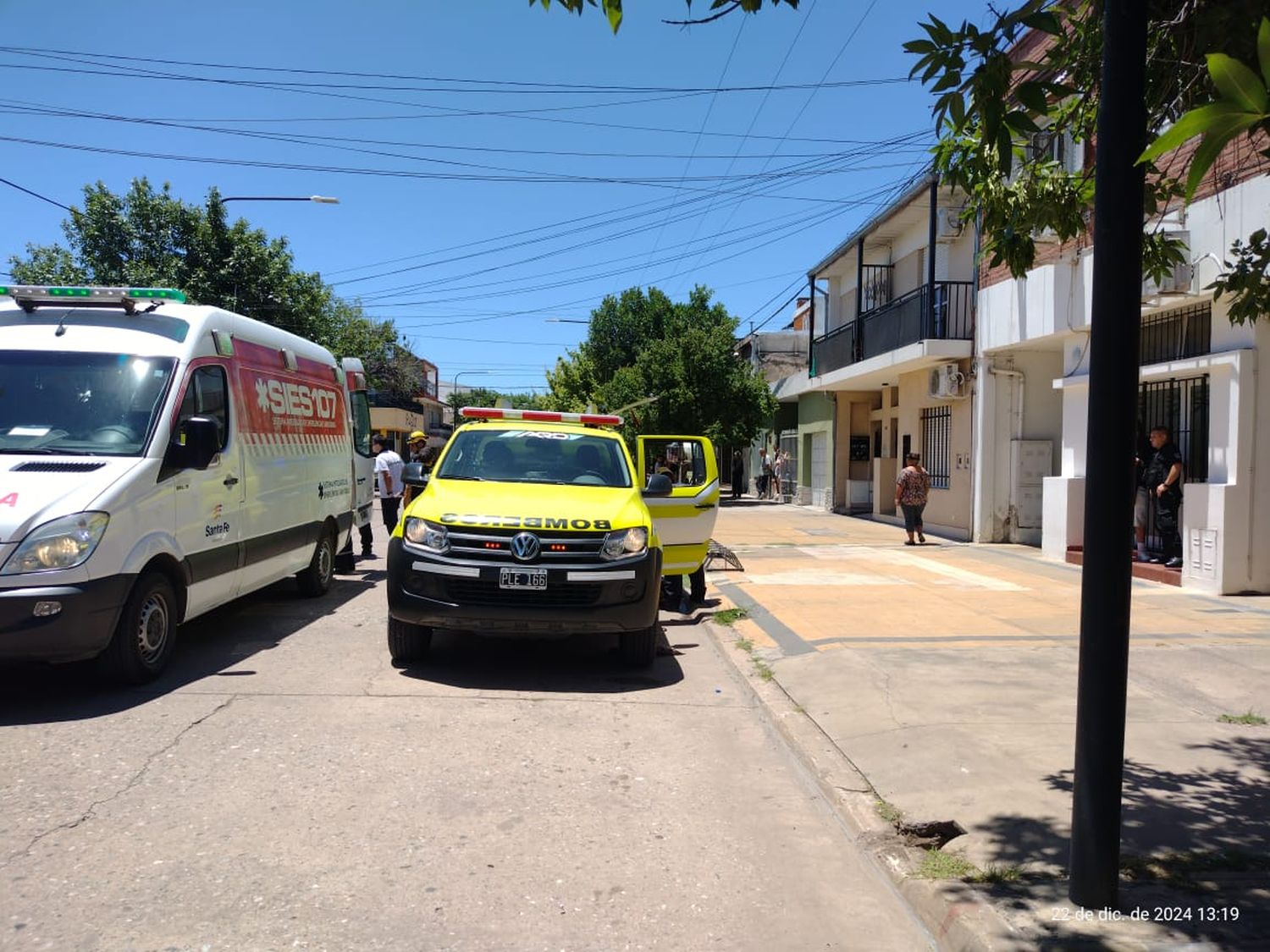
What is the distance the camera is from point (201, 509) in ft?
22.0

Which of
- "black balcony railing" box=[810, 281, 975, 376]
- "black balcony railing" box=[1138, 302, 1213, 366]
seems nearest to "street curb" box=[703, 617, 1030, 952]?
"black balcony railing" box=[1138, 302, 1213, 366]

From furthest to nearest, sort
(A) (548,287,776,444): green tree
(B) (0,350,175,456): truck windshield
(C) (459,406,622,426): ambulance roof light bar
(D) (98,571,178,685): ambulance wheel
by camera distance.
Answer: (A) (548,287,776,444): green tree → (C) (459,406,622,426): ambulance roof light bar → (B) (0,350,175,456): truck windshield → (D) (98,571,178,685): ambulance wheel

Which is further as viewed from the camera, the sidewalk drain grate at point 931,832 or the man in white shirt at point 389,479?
the man in white shirt at point 389,479

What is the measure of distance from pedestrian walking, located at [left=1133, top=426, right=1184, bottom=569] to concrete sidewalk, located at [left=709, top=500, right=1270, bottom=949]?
64 cm

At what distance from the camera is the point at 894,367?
747 inches

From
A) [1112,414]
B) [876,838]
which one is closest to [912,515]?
[876,838]

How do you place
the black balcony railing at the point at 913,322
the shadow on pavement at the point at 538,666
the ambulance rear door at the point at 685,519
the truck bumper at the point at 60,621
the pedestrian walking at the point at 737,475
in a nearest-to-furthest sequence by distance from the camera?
the truck bumper at the point at 60,621
the shadow on pavement at the point at 538,666
the ambulance rear door at the point at 685,519
the black balcony railing at the point at 913,322
the pedestrian walking at the point at 737,475

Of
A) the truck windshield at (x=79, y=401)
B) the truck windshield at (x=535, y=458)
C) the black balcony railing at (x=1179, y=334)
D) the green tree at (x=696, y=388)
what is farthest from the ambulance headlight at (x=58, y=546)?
the green tree at (x=696, y=388)

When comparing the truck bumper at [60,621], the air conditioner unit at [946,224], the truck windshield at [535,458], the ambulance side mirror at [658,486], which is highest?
the air conditioner unit at [946,224]

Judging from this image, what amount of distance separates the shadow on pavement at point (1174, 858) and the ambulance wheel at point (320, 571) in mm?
7650

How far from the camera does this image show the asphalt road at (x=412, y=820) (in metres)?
3.26

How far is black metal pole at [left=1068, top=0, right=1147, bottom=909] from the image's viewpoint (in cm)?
304

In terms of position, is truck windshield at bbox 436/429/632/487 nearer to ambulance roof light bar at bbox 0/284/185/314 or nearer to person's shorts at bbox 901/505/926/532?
ambulance roof light bar at bbox 0/284/185/314

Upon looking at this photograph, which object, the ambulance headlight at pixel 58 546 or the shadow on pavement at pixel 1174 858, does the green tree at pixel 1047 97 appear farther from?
the ambulance headlight at pixel 58 546
